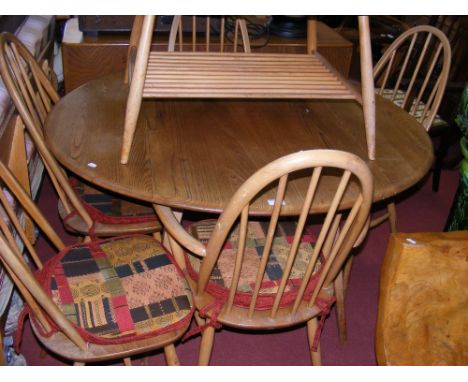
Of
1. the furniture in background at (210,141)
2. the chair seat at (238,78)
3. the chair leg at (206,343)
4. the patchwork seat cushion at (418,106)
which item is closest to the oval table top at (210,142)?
the furniture in background at (210,141)

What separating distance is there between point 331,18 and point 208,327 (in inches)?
134

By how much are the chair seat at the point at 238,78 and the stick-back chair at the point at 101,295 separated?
0.48 m

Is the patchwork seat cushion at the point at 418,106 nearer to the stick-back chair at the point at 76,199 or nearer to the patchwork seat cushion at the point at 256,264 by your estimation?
the patchwork seat cushion at the point at 256,264

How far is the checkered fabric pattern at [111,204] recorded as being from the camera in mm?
1598

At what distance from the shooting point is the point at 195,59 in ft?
4.58

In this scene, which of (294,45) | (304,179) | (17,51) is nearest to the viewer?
(304,179)

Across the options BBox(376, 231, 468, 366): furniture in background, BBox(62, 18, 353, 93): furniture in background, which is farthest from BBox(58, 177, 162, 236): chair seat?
BBox(62, 18, 353, 93): furniture in background

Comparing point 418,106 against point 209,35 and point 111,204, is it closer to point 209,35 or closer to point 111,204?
point 209,35

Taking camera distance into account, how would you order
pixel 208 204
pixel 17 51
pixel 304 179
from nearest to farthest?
1. pixel 208 204
2. pixel 304 179
3. pixel 17 51

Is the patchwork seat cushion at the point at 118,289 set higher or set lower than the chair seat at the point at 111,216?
lower

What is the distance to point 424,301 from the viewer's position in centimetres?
95

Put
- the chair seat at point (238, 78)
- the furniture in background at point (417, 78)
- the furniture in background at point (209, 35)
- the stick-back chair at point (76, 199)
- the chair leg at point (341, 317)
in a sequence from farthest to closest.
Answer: the furniture in background at point (209, 35) < the furniture in background at point (417, 78) < the chair leg at point (341, 317) < the stick-back chair at point (76, 199) < the chair seat at point (238, 78)
